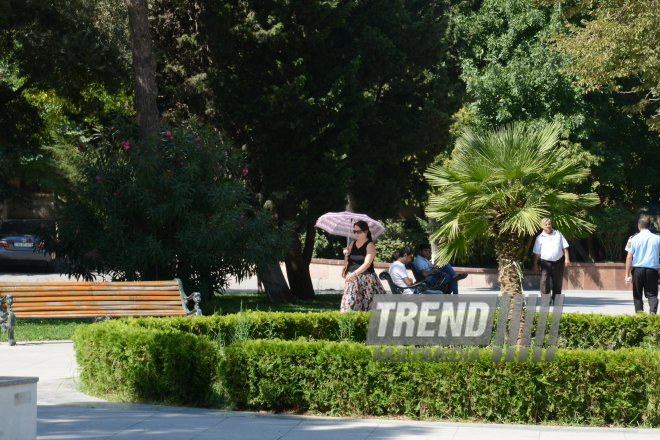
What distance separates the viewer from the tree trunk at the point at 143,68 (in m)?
15.7

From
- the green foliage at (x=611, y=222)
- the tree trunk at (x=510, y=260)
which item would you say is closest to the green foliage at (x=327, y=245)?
the green foliage at (x=611, y=222)

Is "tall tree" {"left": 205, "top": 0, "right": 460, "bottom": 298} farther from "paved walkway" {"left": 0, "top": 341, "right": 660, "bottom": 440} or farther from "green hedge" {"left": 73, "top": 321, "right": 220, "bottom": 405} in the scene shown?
"paved walkway" {"left": 0, "top": 341, "right": 660, "bottom": 440}

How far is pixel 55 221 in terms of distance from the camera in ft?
50.4

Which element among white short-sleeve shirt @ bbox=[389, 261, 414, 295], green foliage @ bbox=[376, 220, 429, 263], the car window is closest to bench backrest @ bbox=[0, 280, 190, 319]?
white short-sleeve shirt @ bbox=[389, 261, 414, 295]

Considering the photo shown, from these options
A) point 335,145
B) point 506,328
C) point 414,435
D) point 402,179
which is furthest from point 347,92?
point 414,435

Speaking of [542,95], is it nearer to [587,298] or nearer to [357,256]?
[587,298]

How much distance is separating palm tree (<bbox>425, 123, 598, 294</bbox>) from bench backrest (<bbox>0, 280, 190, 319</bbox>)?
13.7ft

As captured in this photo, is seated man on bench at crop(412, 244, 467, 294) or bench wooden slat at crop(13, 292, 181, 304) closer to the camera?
bench wooden slat at crop(13, 292, 181, 304)

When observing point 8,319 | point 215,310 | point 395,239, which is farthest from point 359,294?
point 395,239

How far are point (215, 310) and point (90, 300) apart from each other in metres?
5.48

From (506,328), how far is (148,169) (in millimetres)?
7347

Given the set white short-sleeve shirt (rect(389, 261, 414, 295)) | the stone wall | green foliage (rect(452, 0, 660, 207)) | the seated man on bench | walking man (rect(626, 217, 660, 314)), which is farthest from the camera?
the stone wall

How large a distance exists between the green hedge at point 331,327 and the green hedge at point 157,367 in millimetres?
933

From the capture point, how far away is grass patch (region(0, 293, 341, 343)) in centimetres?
1219
